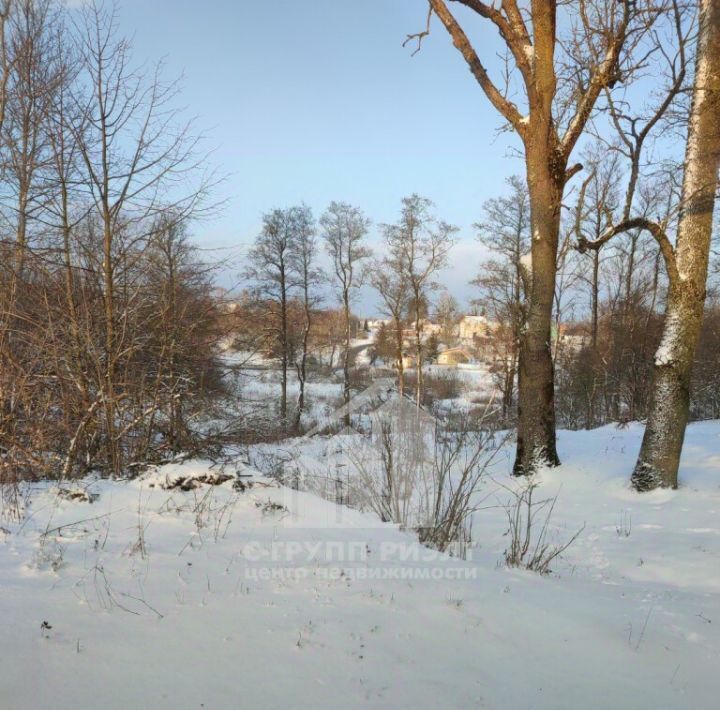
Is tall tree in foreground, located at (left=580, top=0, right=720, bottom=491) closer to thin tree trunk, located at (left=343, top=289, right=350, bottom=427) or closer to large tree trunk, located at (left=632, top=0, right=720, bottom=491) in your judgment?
large tree trunk, located at (left=632, top=0, right=720, bottom=491)

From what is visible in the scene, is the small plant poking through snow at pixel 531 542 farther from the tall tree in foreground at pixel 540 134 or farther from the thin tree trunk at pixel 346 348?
the thin tree trunk at pixel 346 348

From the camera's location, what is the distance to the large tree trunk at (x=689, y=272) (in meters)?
5.59

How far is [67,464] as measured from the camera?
4.96m

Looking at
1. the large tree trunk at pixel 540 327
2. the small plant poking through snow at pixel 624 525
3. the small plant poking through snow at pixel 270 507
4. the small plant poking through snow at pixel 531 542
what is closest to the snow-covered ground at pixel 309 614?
the small plant poking through snow at pixel 270 507

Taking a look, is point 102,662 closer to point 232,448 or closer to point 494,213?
point 232,448

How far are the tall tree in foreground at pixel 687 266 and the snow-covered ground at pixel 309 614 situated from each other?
67.1 inches

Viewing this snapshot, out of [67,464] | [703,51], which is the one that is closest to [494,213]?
[703,51]

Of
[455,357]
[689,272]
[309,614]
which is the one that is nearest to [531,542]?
[309,614]

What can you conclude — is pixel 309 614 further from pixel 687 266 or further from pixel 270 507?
pixel 687 266

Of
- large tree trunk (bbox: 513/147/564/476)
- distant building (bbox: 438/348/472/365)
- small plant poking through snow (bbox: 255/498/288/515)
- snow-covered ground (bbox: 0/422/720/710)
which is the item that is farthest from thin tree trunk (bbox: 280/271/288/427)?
distant building (bbox: 438/348/472/365)

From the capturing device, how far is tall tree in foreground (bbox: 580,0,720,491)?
5598 mm

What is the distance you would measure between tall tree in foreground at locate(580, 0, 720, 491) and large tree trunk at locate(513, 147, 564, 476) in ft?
3.92

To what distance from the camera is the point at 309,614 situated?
242 cm

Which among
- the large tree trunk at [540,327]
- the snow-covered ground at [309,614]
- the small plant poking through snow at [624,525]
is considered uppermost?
the large tree trunk at [540,327]
